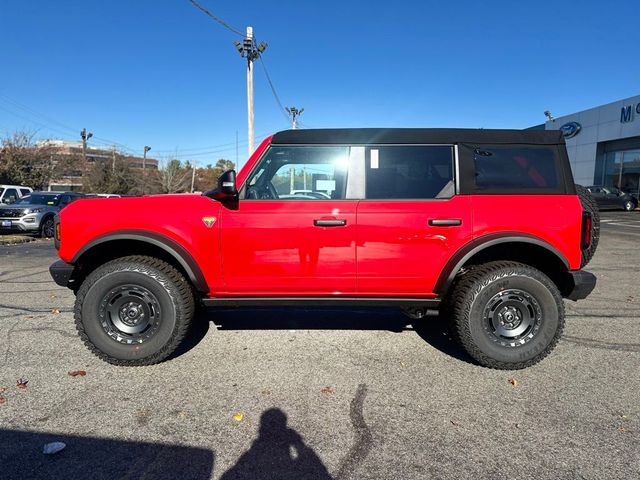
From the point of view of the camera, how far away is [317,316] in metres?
5.04

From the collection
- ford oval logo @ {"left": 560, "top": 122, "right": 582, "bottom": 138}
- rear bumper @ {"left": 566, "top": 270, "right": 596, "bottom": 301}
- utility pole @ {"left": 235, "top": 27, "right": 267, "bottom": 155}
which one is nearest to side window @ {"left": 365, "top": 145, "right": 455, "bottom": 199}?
rear bumper @ {"left": 566, "top": 270, "right": 596, "bottom": 301}

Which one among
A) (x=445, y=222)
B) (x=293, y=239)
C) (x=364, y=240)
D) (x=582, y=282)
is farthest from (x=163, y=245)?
(x=582, y=282)

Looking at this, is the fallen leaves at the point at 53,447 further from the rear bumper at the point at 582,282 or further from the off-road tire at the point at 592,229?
the off-road tire at the point at 592,229

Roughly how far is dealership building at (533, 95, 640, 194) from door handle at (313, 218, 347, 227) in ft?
97.0

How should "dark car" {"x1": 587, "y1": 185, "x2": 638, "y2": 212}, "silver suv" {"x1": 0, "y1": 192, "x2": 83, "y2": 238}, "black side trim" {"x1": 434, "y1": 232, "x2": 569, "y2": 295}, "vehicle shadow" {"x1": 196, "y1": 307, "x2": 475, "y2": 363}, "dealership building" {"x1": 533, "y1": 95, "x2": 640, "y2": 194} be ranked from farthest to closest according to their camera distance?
"dealership building" {"x1": 533, "y1": 95, "x2": 640, "y2": 194} < "dark car" {"x1": 587, "y1": 185, "x2": 638, "y2": 212} < "silver suv" {"x1": 0, "y1": 192, "x2": 83, "y2": 238} < "vehicle shadow" {"x1": 196, "y1": 307, "x2": 475, "y2": 363} < "black side trim" {"x1": 434, "y1": 232, "x2": 569, "y2": 295}

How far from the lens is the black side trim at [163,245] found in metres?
3.39

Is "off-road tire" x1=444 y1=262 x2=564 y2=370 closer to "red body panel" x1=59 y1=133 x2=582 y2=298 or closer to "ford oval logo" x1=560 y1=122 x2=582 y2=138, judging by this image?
"red body panel" x1=59 y1=133 x2=582 y2=298

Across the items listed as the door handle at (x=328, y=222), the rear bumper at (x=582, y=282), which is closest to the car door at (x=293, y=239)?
the door handle at (x=328, y=222)

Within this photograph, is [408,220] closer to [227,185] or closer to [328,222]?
[328,222]

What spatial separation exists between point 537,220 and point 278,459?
2.73 metres

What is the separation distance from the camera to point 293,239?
341 cm

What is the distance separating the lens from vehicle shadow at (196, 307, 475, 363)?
4.40 meters

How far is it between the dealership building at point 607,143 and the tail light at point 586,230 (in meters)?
28.1

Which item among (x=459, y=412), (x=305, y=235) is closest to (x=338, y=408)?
(x=459, y=412)
